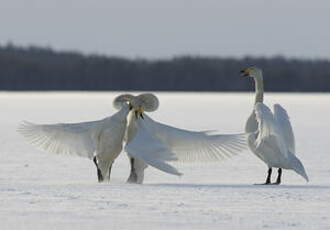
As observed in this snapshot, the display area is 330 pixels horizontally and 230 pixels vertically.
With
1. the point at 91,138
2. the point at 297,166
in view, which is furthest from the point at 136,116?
the point at 297,166

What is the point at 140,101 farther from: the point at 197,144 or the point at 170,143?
the point at 197,144

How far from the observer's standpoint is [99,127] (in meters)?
8.92

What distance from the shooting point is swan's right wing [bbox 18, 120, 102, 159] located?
9008mm

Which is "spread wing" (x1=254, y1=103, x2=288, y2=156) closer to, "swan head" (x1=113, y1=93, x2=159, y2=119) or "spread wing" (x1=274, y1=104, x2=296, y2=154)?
"spread wing" (x1=274, y1=104, x2=296, y2=154)

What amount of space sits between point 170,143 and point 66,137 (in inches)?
40.3

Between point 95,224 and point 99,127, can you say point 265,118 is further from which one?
point 95,224

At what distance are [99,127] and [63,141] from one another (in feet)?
1.58

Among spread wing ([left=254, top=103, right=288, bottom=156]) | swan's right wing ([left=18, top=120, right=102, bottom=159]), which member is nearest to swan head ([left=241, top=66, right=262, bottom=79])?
spread wing ([left=254, top=103, right=288, bottom=156])

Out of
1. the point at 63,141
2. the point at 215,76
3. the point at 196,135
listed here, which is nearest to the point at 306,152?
the point at 196,135

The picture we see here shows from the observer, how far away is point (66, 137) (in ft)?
30.1

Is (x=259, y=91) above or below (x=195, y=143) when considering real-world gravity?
above

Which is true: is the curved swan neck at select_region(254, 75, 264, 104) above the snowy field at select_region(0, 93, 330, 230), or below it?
above

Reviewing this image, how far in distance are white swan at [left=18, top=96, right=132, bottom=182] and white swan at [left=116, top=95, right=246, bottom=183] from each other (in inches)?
5.6

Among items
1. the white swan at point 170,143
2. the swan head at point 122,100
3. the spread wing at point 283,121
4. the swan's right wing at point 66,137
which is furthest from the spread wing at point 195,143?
the swan's right wing at point 66,137
